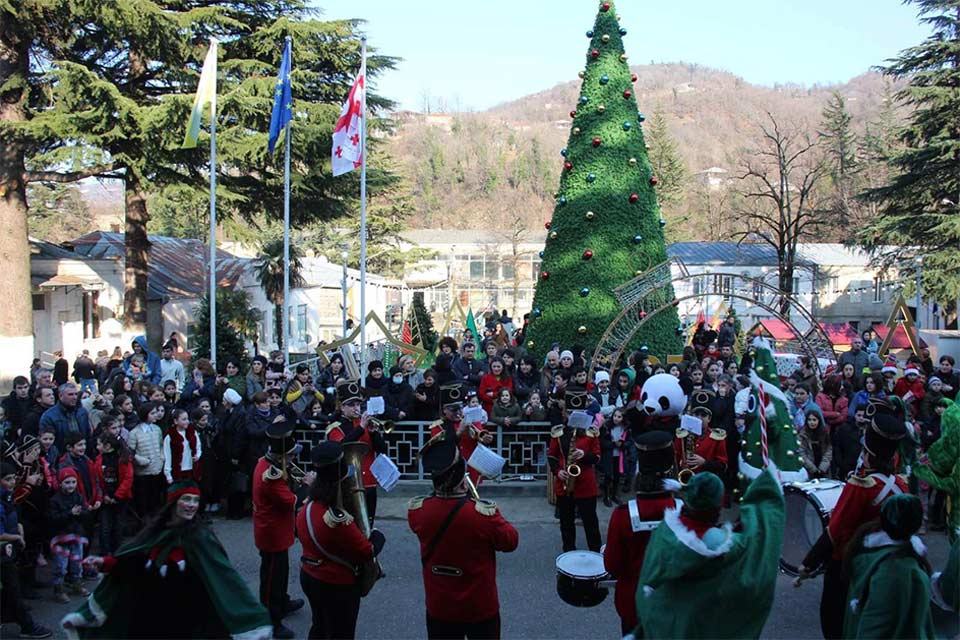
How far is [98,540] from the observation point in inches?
347

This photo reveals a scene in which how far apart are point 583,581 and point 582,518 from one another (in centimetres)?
294

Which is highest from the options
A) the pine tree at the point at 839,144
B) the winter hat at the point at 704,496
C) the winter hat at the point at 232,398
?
the pine tree at the point at 839,144

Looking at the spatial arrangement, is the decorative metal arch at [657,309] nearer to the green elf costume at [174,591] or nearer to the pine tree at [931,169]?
the green elf costume at [174,591]

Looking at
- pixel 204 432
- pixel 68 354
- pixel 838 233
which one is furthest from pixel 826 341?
pixel 838 233

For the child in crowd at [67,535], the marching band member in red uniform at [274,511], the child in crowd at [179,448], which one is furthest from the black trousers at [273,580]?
the child in crowd at [179,448]

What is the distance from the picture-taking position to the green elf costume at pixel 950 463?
6754 millimetres

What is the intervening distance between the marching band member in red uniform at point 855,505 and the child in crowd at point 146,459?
6736 millimetres

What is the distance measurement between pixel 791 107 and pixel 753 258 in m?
78.6

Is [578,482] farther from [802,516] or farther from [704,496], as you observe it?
[704,496]

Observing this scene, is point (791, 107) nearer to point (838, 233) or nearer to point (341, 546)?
point (838, 233)

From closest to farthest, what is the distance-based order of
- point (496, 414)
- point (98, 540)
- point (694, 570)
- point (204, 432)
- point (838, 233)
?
point (694, 570) → point (98, 540) → point (204, 432) → point (496, 414) → point (838, 233)

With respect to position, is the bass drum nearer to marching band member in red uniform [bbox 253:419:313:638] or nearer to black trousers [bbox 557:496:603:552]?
black trousers [bbox 557:496:603:552]

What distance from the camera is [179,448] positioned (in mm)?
9422

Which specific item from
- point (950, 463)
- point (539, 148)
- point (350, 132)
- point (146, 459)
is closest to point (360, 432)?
point (146, 459)
